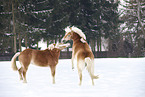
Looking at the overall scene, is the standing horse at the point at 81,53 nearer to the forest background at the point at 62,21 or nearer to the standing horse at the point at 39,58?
the standing horse at the point at 39,58

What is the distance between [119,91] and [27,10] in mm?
28095

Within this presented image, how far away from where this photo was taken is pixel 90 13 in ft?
135

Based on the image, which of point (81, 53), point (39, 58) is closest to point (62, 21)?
point (39, 58)

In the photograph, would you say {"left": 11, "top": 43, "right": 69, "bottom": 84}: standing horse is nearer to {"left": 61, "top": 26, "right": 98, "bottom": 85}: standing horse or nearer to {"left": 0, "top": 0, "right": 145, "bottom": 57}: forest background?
{"left": 61, "top": 26, "right": 98, "bottom": 85}: standing horse

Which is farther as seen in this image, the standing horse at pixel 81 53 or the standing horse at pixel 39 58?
the standing horse at pixel 39 58

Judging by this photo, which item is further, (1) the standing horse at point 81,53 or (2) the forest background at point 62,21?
(2) the forest background at point 62,21

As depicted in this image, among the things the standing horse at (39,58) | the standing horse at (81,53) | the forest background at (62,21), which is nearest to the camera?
the standing horse at (81,53)

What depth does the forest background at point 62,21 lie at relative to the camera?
33.1m

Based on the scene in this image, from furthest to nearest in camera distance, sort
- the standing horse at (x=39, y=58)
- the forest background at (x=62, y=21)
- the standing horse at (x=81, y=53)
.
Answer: the forest background at (x=62, y=21) → the standing horse at (x=39, y=58) → the standing horse at (x=81, y=53)

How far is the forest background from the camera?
3306 centimetres

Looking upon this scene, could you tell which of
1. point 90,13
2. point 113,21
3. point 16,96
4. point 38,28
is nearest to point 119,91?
point 16,96

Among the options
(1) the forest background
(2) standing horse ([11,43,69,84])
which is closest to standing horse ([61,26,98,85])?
(2) standing horse ([11,43,69,84])

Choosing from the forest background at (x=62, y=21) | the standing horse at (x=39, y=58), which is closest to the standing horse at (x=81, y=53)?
the standing horse at (x=39, y=58)

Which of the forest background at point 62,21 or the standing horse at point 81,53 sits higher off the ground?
the forest background at point 62,21
